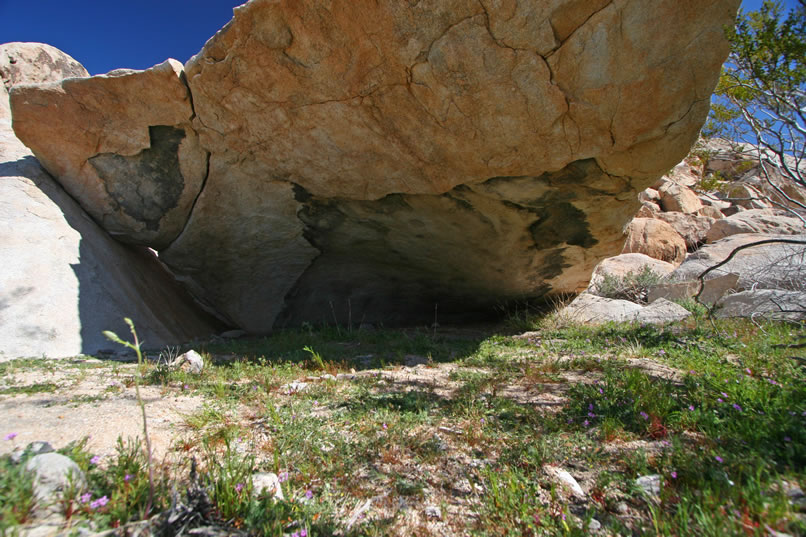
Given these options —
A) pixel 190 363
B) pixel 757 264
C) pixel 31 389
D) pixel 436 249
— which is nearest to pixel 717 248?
pixel 757 264

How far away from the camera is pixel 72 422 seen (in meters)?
1.87

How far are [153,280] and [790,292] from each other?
7733 millimetres

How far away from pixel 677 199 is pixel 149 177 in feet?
48.3

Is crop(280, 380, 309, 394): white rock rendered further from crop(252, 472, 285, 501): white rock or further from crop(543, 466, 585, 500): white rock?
crop(543, 466, 585, 500): white rock

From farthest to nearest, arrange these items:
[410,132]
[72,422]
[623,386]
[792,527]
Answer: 1. [410,132]
2. [623,386]
3. [72,422]
4. [792,527]

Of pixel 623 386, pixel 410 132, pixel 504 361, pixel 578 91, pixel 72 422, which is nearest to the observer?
pixel 72 422

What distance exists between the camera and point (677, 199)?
13.6m

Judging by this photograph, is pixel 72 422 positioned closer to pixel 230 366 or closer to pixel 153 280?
pixel 230 366

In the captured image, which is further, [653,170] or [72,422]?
→ [653,170]

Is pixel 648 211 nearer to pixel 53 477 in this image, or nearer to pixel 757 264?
pixel 757 264

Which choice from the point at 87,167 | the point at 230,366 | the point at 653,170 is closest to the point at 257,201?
the point at 87,167

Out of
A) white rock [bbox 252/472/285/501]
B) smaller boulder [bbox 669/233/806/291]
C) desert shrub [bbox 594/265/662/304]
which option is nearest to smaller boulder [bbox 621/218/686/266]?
smaller boulder [bbox 669/233/806/291]

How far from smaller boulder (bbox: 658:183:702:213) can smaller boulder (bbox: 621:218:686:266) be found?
10.1ft

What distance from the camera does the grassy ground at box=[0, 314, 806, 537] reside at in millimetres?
1263
